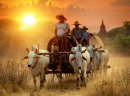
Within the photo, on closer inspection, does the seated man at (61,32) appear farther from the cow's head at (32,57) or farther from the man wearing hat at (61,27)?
the cow's head at (32,57)

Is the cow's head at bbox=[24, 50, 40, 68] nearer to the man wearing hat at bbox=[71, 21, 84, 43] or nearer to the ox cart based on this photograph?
the ox cart

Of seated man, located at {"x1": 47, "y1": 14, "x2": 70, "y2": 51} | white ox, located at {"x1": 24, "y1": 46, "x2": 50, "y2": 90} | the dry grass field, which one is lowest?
the dry grass field

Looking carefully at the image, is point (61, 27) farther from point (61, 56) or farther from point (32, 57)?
point (32, 57)

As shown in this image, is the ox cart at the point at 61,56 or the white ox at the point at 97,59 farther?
the white ox at the point at 97,59

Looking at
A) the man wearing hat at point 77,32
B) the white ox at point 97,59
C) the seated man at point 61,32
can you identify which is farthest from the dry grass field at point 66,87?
the man wearing hat at point 77,32

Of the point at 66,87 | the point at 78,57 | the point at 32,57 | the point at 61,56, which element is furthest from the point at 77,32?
the point at 32,57

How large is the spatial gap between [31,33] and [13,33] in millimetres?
3023

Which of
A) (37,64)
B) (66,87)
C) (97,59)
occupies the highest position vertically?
(97,59)

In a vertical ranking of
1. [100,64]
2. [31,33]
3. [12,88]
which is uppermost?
[31,33]

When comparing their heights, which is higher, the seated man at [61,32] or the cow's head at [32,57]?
the seated man at [61,32]

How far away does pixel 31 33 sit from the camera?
24547 millimetres

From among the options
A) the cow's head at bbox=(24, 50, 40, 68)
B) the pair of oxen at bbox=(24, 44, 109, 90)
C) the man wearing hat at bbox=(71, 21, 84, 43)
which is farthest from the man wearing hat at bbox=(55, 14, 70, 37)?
the cow's head at bbox=(24, 50, 40, 68)

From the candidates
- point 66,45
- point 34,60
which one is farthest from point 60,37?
point 34,60

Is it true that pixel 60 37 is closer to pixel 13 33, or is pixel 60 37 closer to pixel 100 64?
pixel 100 64
